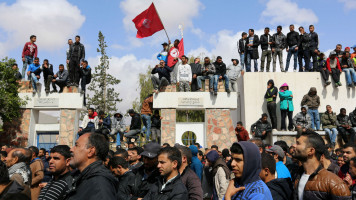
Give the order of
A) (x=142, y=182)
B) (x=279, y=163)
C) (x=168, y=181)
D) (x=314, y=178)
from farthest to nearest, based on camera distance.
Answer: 1. (x=279, y=163)
2. (x=142, y=182)
3. (x=168, y=181)
4. (x=314, y=178)

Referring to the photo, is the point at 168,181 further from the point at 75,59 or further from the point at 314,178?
the point at 75,59

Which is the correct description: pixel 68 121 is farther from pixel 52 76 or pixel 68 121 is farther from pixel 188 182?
pixel 188 182

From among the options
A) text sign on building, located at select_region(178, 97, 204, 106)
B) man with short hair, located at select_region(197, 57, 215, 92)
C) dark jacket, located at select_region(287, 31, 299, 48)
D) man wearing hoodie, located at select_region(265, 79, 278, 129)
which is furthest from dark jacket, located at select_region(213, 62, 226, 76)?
dark jacket, located at select_region(287, 31, 299, 48)

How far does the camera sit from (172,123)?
→ 14.6m

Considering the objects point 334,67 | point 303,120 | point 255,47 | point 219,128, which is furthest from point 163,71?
point 334,67

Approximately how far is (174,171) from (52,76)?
13.1m

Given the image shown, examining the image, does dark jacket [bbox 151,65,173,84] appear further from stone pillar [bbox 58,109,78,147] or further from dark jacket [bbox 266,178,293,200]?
dark jacket [bbox 266,178,293,200]

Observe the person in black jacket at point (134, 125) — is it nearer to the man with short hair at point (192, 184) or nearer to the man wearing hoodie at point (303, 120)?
the man wearing hoodie at point (303, 120)

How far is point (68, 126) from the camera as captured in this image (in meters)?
15.3

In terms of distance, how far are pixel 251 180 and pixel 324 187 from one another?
2.49ft

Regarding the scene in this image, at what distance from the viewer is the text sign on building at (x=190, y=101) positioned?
1478cm

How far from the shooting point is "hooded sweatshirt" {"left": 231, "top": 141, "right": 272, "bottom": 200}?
2.78m

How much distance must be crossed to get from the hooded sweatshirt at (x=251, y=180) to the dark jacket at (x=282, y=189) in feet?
2.57

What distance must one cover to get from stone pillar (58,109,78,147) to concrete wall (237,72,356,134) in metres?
8.16
